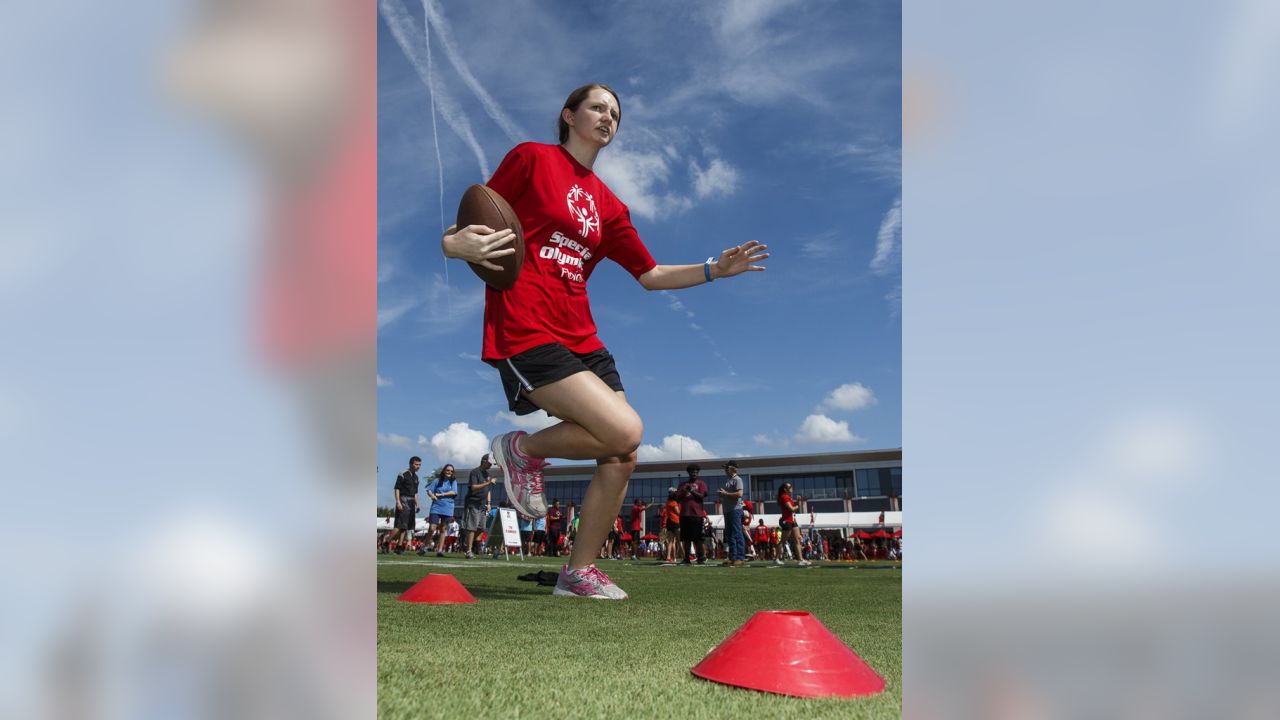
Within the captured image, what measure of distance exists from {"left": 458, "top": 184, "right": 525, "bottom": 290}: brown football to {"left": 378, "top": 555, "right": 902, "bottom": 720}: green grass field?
5.05 feet

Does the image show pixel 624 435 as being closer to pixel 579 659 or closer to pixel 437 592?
pixel 437 592

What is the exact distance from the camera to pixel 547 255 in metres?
4.22

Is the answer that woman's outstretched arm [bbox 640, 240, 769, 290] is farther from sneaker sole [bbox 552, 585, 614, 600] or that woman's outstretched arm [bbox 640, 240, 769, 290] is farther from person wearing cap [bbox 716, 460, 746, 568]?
person wearing cap [bbox 716, 460, 746, 568]

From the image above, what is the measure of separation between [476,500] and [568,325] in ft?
39.3

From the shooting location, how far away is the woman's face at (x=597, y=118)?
4449 mm

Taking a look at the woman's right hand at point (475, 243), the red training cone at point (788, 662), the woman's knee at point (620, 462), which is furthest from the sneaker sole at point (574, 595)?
the red training cone at point (788, 662)

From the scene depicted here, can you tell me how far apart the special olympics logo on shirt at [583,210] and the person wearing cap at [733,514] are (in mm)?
10175
